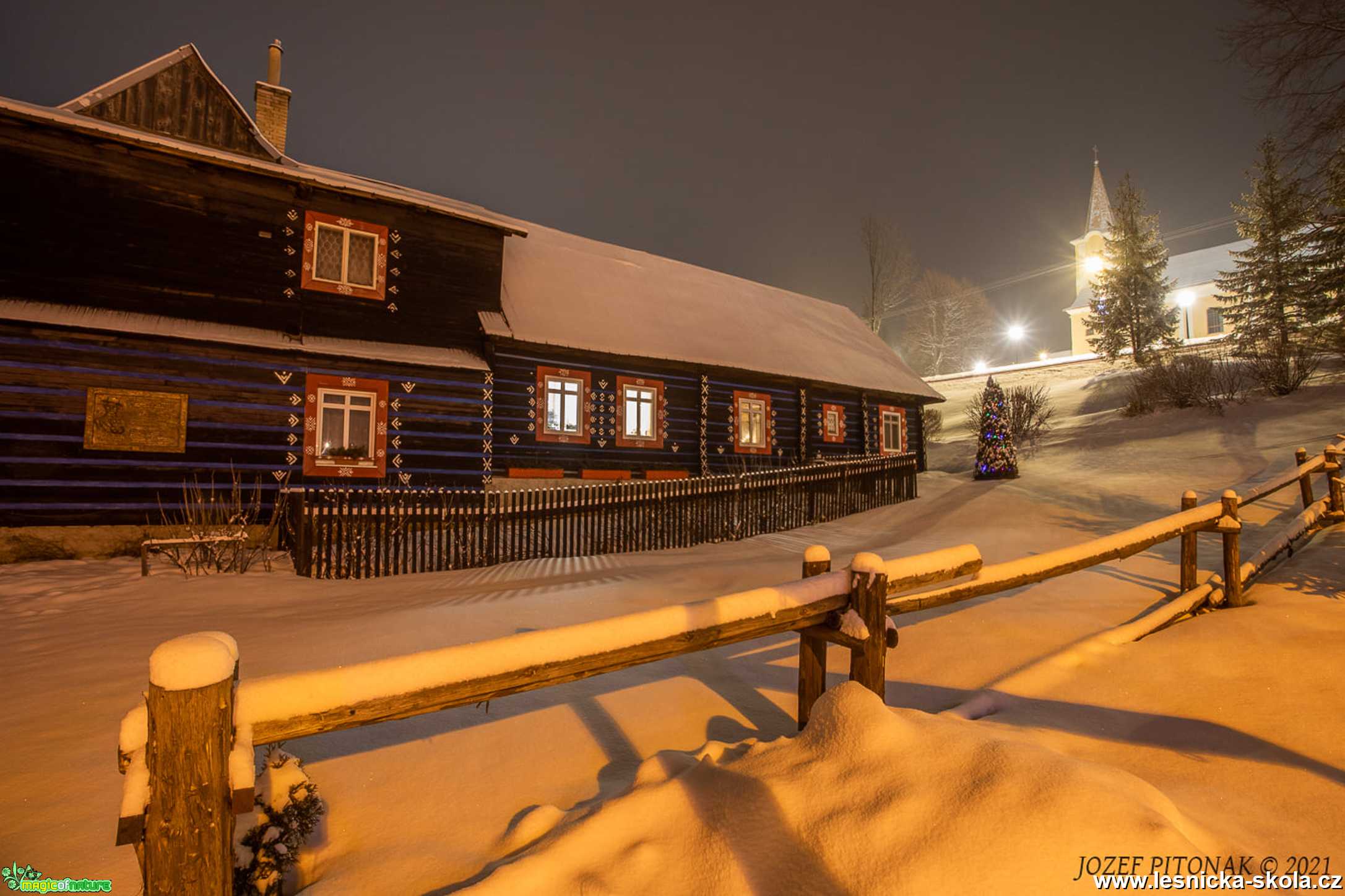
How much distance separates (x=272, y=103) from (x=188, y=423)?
25.1 ft

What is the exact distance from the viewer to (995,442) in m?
17.2

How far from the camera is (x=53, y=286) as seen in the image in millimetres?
9344

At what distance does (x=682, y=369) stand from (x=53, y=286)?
39.6 feet

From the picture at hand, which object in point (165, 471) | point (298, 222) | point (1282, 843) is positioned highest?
point (298, 222)

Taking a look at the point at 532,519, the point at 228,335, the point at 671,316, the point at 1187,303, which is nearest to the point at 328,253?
the point at 228,335

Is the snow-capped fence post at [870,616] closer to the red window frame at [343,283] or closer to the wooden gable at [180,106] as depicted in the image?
the red window frame at [343,283]

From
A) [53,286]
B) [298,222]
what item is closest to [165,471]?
[53,286]

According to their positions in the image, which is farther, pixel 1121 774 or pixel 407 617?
pixel 407 617

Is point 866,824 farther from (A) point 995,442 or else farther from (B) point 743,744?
(A) point 995,442

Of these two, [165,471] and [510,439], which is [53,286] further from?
[510,439]

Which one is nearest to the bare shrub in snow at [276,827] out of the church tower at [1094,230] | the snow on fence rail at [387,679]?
the snow on fence rail at [387,679]

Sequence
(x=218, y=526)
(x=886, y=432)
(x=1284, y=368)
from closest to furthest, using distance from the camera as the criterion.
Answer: (x=218, y=526)
(x=1284, y=368)
(x=886, y=432)

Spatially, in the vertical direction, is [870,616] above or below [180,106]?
below

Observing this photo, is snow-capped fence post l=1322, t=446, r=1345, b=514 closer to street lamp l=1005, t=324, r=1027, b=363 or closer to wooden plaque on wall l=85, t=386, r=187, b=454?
wooden plaque on wall l=85, t=386, r=187, b=454
